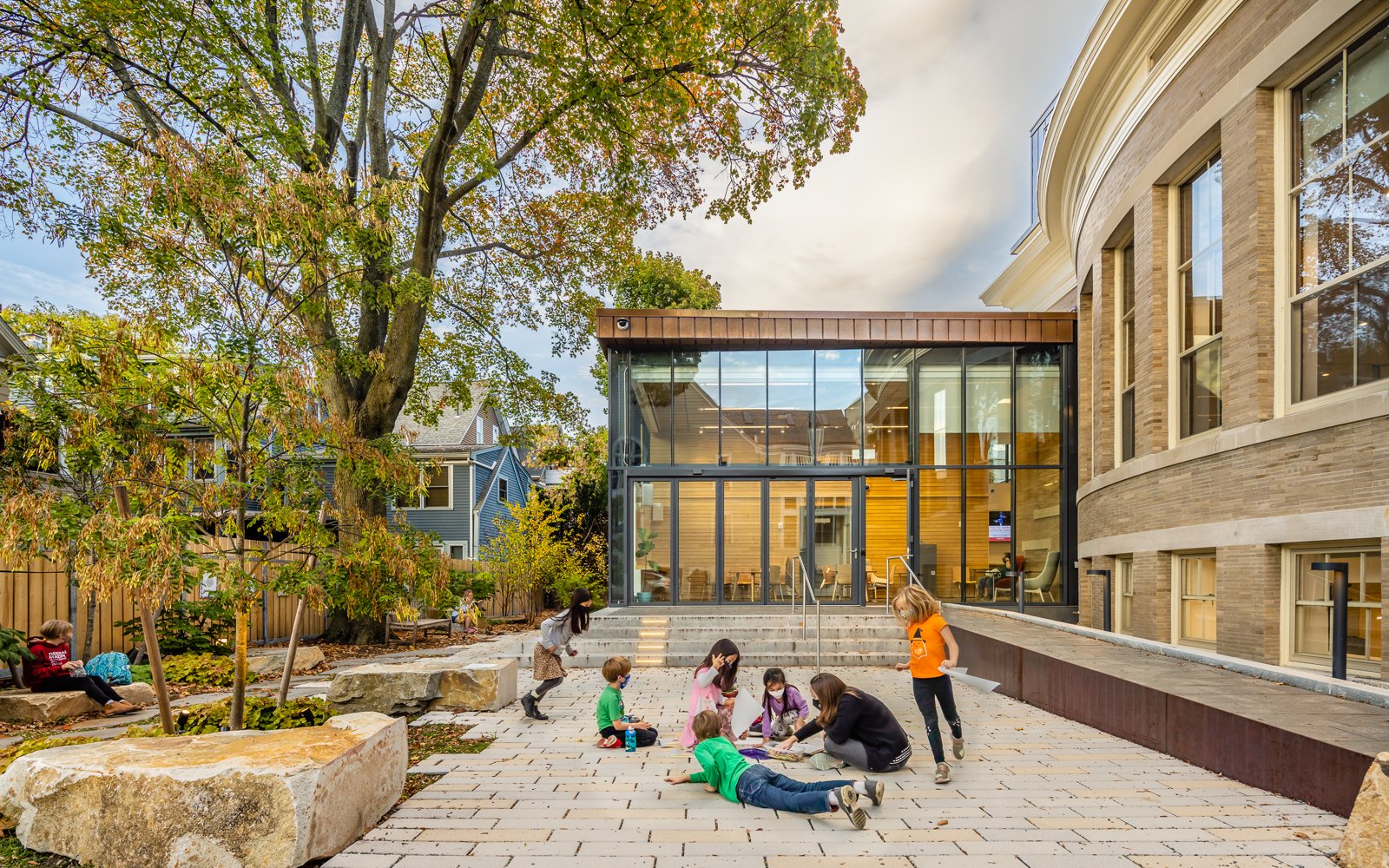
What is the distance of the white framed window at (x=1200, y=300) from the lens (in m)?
10.8

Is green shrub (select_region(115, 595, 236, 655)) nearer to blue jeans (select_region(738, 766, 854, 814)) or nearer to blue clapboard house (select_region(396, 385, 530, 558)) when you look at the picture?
blue jeans (select_region(738, 766, 854, 814))

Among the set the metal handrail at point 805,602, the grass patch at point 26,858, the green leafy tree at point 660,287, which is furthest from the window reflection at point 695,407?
the grass patch at point 26,858

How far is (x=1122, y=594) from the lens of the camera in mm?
13727

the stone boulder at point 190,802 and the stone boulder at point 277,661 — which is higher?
the stone boulder at point 190,802

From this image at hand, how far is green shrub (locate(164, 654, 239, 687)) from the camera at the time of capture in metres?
11.3

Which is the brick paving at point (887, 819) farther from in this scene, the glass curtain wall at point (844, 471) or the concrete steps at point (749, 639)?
the glass curtain wall at point (844, 471)

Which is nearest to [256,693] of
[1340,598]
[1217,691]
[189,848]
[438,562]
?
[438,562]

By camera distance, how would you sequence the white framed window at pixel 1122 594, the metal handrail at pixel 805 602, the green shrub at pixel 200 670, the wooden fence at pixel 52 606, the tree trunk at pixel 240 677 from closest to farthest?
the tree trunk at pixel 240 677 → the wooden fence at pixel 52 606 → the green shrub at pixel 200 670 → the white framed window at pixel 1122 594 → the metal handrail at pixel 805 602

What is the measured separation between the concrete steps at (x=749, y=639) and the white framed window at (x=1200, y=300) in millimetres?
6203

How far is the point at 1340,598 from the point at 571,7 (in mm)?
12727

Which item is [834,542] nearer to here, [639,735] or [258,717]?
[639,735]

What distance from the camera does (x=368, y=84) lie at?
16.7m

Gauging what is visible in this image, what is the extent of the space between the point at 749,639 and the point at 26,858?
37.2ft

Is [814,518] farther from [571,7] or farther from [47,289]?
[47,289]
